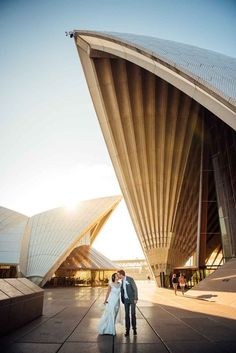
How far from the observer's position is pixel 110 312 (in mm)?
5191

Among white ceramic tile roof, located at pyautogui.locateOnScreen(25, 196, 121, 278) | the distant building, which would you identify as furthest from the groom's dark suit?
the distant building

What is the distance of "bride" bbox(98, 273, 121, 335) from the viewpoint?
507 centimetres

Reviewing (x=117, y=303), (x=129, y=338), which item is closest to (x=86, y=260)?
(x=117, y=303)

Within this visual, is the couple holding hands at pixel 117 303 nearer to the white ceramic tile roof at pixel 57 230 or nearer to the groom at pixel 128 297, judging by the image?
the groom at pixel 128 297

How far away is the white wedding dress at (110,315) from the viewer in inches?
199

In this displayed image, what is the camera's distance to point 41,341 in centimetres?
446

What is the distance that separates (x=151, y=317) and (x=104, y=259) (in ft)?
87.0

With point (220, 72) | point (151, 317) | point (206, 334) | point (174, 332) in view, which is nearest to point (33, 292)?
point (151, 317)

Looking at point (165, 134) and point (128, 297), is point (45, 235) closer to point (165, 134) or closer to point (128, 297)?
point (165, 134)

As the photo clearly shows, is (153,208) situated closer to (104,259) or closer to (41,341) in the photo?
(104,259)

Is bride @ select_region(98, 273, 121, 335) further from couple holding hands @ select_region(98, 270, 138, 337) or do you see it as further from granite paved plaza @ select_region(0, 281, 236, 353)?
granite paved plaza @ select_region(0, 281, 236, 353)

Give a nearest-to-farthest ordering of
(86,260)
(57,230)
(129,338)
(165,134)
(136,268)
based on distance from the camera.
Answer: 1. (129,338)
2. (165,134)
3. (57,230)
4. (86,260)
5. (136,268)

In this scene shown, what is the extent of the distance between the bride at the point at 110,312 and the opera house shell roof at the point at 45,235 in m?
19.6

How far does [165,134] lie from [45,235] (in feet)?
56.1
